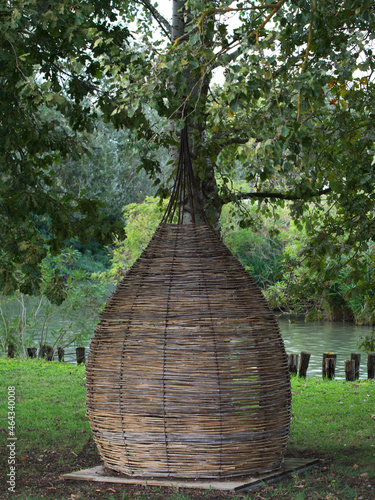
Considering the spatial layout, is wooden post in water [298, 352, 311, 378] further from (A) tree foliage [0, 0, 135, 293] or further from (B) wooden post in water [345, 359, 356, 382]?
(A) tree foliage [0, 0, 135, 293]

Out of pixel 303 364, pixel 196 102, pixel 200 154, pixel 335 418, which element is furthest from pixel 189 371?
pixel 303 364

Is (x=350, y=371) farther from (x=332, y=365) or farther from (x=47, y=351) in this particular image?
(x=47, y=351)

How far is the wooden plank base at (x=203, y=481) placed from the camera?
170 inches

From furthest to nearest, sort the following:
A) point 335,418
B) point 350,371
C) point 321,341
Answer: point 321,341 → point 350,371 → point 335,418

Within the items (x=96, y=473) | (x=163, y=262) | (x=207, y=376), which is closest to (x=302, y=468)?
(x=207, y=376)

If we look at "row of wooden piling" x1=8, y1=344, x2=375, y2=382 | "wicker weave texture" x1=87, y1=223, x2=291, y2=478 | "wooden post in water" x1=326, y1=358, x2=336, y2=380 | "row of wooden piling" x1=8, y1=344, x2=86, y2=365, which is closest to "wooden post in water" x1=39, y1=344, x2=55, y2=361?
"row of wooden piling" x1=8, y1=344, x2=86, y2=365

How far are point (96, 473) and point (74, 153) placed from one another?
11.1 feet

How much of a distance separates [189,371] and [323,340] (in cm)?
1451

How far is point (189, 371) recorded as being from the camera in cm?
434

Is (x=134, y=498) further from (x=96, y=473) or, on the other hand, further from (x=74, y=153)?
(x=74, y=153)

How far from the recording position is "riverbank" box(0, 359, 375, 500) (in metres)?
4.44

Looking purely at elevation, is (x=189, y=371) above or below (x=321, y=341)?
above

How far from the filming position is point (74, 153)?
6.47 metres

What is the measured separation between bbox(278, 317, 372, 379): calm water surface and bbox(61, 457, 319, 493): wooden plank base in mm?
7828
